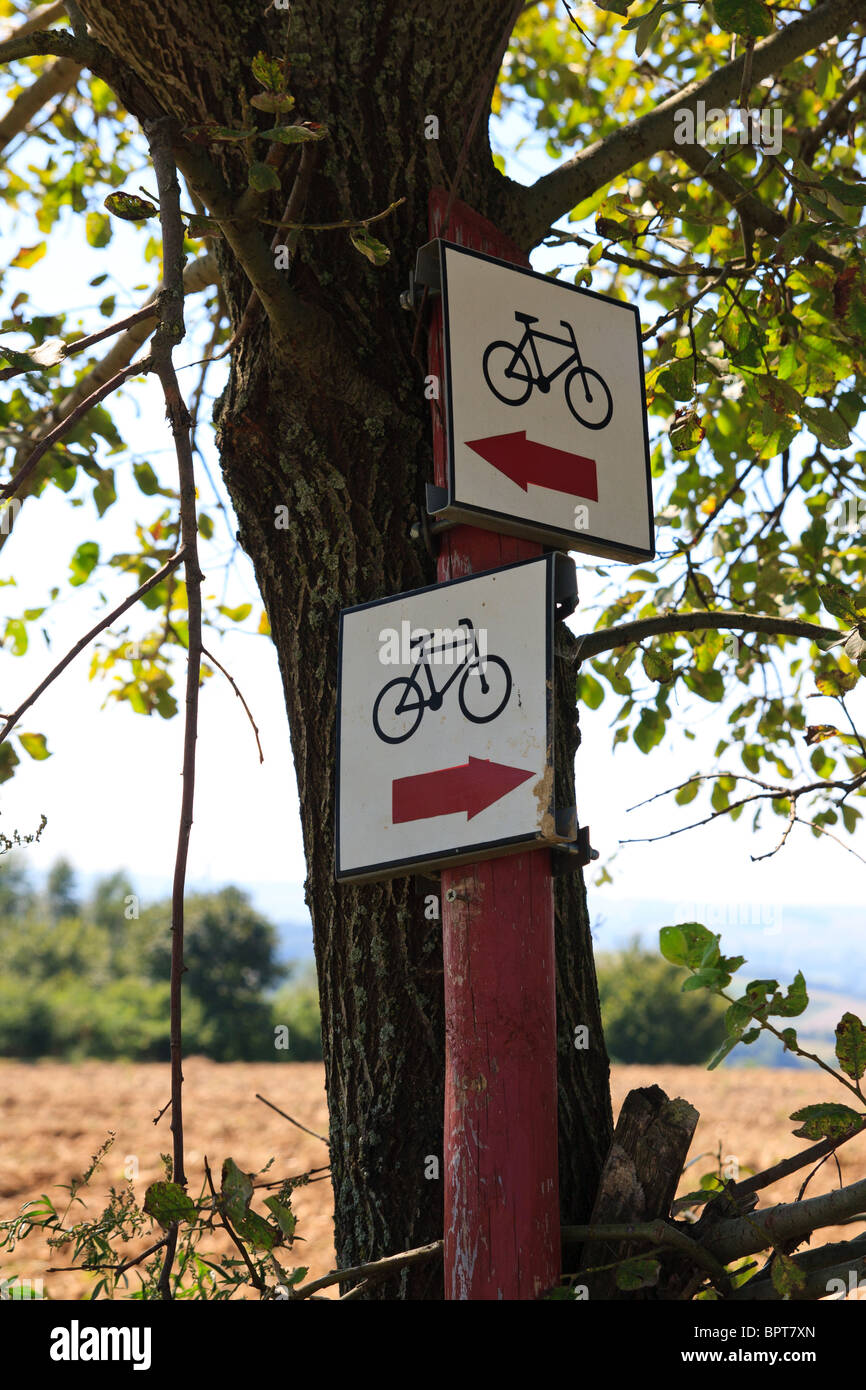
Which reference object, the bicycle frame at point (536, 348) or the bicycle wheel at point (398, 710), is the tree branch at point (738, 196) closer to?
the bicycle frame at point (536, 348)

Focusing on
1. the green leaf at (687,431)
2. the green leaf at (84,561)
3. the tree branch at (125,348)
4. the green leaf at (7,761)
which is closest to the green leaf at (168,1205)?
the green leaf at (687,431)

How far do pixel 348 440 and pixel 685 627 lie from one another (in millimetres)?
787

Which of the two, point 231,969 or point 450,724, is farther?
point 231,969

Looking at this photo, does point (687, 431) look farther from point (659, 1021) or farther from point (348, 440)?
point (659, 1021)

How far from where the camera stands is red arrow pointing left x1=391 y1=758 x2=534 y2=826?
153 cm

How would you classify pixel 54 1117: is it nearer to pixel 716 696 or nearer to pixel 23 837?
pixel 716 696

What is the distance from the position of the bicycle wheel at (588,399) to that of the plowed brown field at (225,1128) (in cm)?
504

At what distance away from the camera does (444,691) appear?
1.62 m

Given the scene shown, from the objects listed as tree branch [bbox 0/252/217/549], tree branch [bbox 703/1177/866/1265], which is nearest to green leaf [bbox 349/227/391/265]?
tree branch [bbox 703/1177/866/1265]

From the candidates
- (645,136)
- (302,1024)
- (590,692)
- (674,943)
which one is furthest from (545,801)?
(302,1024)

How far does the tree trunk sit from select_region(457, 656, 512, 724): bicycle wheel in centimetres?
33

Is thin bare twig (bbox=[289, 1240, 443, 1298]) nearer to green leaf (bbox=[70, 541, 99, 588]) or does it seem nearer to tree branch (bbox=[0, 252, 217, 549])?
tree branch (bbox=[0, 252, 217, 549])

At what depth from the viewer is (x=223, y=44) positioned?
202cm
